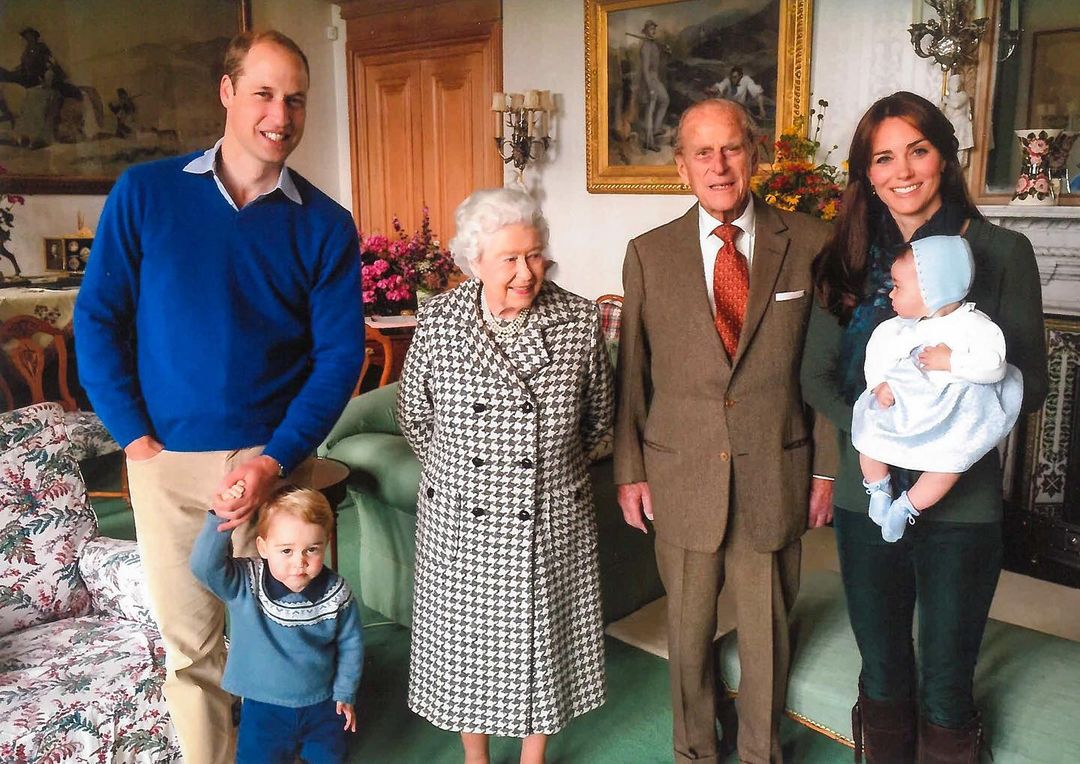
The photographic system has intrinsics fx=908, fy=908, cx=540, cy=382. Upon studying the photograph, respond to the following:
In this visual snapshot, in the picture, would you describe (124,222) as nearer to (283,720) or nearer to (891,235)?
(283,720)

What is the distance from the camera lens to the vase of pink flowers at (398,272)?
4441mm

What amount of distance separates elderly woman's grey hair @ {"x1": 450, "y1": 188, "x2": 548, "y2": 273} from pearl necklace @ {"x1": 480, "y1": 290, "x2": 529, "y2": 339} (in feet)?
0.42

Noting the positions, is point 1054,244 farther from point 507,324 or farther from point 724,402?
point 507,324

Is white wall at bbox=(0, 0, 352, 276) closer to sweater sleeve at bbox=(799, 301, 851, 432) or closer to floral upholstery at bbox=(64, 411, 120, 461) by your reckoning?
floral upholstery at bbox=(64, 411, 120, 461)

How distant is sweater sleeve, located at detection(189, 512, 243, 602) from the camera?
1.67 meters

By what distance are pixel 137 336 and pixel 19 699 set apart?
74 cm

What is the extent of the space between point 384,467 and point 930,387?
5.51 feet

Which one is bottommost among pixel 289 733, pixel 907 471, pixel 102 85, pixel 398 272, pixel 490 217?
pixel 289 733

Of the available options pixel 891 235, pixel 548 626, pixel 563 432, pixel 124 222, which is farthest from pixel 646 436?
pixel 124 222

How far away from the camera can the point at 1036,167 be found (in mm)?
3168

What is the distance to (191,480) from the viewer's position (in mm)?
1707

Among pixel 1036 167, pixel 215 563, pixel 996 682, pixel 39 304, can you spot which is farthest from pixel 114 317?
pixel 1036 167

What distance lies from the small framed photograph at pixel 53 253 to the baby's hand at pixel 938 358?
384cm

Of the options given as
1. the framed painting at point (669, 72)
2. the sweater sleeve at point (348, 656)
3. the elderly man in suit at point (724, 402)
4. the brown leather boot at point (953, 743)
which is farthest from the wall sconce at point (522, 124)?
the brown leather boot at point (953, 743)
